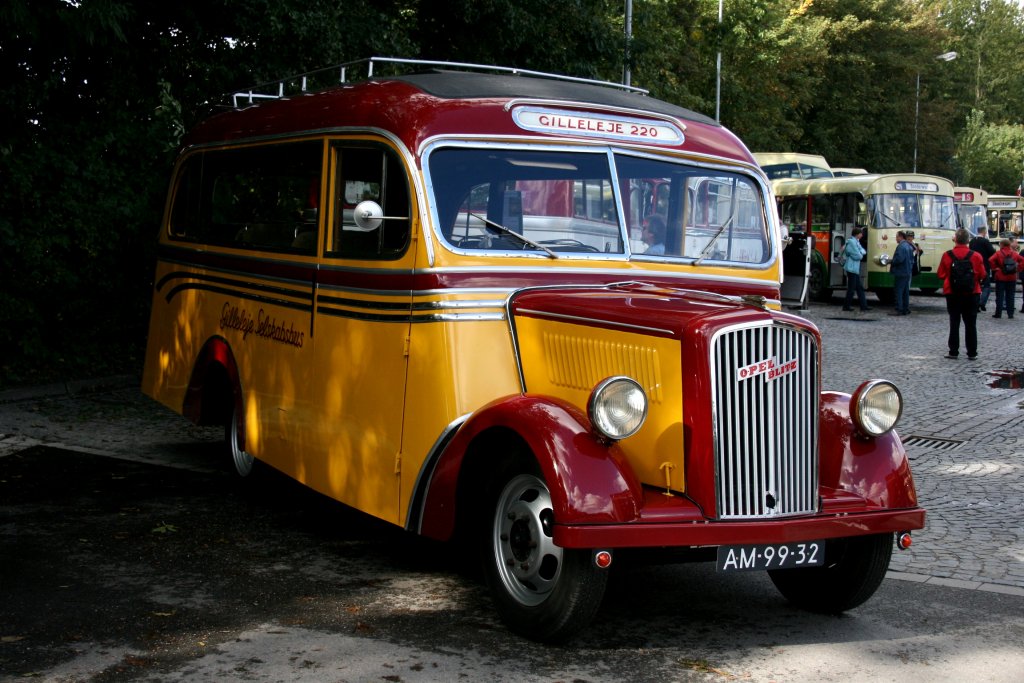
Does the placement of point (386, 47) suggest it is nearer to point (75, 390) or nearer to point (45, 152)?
point (45, 152)

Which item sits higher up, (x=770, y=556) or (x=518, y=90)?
(x=518, y=90)

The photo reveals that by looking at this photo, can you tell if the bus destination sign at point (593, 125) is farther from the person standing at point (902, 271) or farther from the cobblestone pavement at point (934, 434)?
the person standing at point (902, 271)

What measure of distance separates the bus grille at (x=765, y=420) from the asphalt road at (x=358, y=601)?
0.52 meters

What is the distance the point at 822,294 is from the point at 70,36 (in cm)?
2216

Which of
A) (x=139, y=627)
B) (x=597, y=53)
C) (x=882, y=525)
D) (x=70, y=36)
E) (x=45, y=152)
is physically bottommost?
(x=139, y=627)

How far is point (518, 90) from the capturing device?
6.64 metres

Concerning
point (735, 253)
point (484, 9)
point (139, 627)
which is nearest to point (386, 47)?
point (484, 9)

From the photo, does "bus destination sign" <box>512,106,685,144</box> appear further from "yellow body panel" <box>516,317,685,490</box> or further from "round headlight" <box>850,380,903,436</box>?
"round headlight" <box>850,380,903,436</box>

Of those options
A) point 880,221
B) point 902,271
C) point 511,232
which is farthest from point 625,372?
point 880,221

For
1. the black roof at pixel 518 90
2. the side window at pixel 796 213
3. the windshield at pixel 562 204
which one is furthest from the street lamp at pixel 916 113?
the windshield at pixel 562 204

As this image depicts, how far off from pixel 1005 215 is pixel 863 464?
1628 inches

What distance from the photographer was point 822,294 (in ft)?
99.5

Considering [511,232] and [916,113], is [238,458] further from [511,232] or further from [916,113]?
[916,113]

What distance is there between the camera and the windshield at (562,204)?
6305 millimetres
